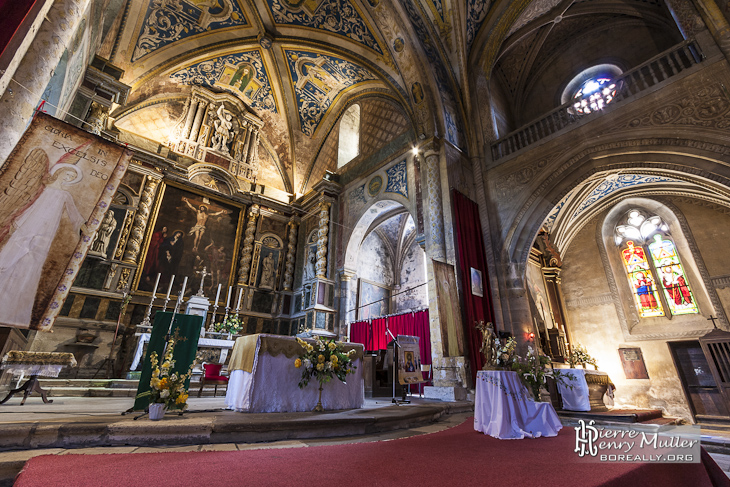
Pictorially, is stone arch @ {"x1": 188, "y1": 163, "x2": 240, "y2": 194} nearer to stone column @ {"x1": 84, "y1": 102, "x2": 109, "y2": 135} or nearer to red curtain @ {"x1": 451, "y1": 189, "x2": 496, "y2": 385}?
stone column @ {"x1": 84, "y1": 102, "x2": 109, "y2": 135}

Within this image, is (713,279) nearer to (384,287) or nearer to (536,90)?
(536,90)

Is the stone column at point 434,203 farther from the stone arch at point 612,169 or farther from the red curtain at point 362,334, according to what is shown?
the red curtain at point 362,334

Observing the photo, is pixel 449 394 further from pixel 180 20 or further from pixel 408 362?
pixel 180 20

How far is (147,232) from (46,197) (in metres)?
6.73

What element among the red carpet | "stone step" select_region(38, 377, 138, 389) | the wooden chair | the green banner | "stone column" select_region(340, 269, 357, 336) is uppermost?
"stone column" select_region(340, 269, 357, 336)

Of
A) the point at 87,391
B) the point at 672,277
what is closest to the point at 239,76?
the point at 87,391

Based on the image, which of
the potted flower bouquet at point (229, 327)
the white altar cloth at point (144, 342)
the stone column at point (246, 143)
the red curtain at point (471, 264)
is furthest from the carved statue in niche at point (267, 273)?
the red curtain at point (471, 264)

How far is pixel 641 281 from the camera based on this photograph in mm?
10367

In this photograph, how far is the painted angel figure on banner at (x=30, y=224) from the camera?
321 centimetres

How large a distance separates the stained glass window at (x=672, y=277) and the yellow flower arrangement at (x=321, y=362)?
10.5 meters

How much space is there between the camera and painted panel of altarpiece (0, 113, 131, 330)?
326 centimetres

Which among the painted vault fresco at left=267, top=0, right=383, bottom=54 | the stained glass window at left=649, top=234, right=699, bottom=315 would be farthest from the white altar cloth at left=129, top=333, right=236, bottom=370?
the stained glass window at left=649, top=234, right=699, bottom=315

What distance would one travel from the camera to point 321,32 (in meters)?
10.6

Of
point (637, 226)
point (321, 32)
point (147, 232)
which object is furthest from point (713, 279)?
point (147, 232)
